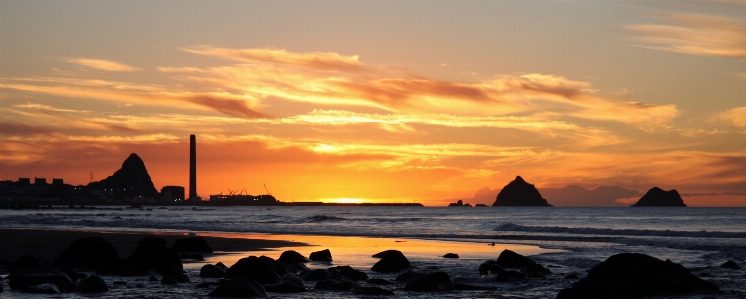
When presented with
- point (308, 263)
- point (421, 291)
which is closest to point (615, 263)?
point (421, 291)

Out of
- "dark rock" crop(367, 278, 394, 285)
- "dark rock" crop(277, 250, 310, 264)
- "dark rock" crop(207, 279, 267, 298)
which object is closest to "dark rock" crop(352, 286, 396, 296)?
"dark rock" crop(367, 278, 394, 285)

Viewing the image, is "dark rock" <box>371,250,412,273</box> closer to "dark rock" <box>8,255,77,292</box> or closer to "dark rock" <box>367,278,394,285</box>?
"dark rock" <box>367,278,394,285</box>

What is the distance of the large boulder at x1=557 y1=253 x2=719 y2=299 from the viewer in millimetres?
16562

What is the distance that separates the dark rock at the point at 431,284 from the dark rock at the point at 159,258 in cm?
784

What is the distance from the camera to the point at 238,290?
1603cm

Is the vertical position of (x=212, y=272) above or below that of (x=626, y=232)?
below

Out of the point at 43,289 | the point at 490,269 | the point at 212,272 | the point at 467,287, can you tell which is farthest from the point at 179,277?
the point at 490,269

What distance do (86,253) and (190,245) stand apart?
20.8ft

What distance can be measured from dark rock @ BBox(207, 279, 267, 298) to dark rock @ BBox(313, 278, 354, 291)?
1.92 meters

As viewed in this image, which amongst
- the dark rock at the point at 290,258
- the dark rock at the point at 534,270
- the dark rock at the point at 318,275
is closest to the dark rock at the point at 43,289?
the dark rock at the point at 318,275

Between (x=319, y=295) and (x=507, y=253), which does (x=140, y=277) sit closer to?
(x=319, y=295)

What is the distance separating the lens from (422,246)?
36.5 meters

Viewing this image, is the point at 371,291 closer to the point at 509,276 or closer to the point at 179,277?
the point at 509,276

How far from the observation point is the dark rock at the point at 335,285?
1778cm
